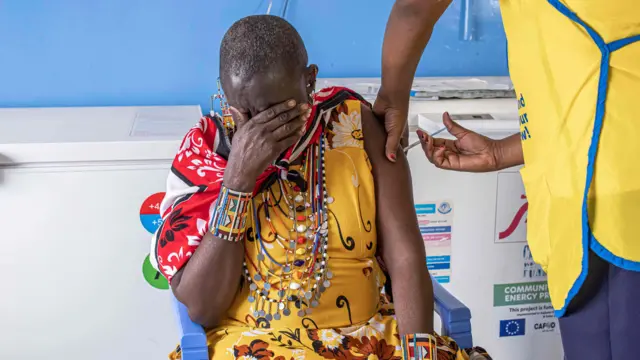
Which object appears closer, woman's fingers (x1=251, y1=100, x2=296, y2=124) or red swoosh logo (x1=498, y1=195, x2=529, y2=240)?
woman's fingers (x1=251, y1=100, x2=296, y2=124)

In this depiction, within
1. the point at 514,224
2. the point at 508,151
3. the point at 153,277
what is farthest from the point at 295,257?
the point at 514,224

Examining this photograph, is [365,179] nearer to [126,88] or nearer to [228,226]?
[228,226]

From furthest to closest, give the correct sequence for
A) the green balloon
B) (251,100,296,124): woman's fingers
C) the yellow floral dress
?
the green balloon < the yellow floral dress < (251,100,296,124): woman's fingers

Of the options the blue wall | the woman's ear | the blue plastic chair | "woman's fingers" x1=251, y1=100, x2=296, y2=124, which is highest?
the blue wall

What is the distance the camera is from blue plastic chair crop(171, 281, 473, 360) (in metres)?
1.42

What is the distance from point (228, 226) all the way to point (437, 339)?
49cm

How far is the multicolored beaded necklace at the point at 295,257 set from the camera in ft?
4.90

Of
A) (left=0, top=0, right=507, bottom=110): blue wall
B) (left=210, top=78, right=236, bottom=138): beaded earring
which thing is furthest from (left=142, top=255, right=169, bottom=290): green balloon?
(left=210, top=78, right=236, bottom=138): beaded earring

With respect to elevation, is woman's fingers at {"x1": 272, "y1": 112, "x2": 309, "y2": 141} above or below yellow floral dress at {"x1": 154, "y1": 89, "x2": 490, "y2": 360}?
above

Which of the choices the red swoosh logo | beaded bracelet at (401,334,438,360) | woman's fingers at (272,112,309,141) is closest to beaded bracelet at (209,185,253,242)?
woman's fingers at (272,112,309,141)

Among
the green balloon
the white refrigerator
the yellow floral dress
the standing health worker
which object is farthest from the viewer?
the green balloon

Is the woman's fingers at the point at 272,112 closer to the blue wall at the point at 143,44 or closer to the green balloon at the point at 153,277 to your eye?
the green balloon at the point at 153,277

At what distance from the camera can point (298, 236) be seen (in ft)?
4.94

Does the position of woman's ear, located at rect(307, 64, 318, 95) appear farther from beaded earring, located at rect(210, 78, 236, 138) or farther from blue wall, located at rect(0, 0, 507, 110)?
blue wall, located at rect(0, 0, 507, 110)
